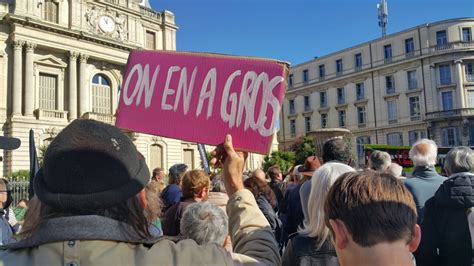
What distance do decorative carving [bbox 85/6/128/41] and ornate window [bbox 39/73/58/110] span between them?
Result: 4.57m

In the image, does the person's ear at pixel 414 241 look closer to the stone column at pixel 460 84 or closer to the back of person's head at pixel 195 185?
the back of person's head at pixel 195 185

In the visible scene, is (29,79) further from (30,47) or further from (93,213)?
(93,213)

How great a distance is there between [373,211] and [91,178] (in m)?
0.97

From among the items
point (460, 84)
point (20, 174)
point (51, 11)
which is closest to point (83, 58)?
point (51, 11)

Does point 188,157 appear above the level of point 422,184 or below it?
above

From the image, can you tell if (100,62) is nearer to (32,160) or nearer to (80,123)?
(32,160)

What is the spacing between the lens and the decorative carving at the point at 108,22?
98.7 feet

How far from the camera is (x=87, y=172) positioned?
134 cm

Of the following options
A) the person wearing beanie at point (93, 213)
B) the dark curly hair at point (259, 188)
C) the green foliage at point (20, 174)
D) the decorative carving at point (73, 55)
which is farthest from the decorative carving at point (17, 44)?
the person wearing beanie at point (93, 213)

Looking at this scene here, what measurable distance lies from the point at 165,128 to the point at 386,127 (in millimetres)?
46868

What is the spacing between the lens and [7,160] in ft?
83.7

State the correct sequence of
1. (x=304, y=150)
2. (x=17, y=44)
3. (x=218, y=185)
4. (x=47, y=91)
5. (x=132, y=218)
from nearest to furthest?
1. (x=132, y=218)
2. (x=218, y=185)
3. (x=17, y=44)
4. (x=47, y=91)
5. (x=304, y=150)

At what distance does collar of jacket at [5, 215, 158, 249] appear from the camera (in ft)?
4.17

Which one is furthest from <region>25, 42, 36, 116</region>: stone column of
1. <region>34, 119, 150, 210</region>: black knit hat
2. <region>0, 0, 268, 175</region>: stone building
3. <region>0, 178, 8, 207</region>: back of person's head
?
<region>34, 119, 150, 210</region>: black knit hat
